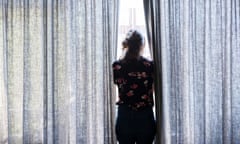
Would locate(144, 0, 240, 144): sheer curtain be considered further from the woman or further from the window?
the woman

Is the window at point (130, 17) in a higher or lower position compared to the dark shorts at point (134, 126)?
higher

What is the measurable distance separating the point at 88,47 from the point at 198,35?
1052 mm

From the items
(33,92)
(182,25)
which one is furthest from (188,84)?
(33,92)

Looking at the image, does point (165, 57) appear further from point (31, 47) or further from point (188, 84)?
point (31, 47)

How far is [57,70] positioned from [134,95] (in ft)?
2.84

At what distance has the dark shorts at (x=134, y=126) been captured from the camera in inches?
95.3

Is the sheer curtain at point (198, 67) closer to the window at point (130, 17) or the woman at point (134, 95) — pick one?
the window at point (130, 17)

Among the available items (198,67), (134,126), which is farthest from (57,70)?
(198,67)

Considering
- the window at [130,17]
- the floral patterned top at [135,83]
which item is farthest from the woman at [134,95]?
the window at [130,17]

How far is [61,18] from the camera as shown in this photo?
2863 mm

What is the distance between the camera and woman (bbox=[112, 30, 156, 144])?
7.97 ft

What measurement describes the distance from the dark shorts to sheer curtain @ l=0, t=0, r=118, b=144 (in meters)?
0.38

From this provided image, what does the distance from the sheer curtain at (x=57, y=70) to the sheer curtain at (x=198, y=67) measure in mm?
522

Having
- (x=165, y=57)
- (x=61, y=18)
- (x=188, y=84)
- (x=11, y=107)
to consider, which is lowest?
(x=11, y=107)
